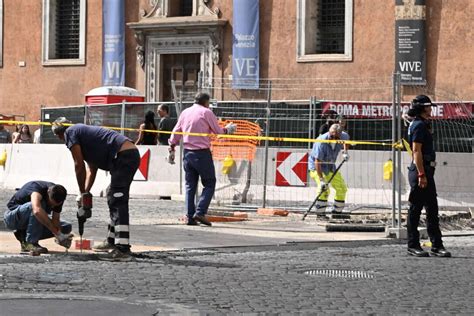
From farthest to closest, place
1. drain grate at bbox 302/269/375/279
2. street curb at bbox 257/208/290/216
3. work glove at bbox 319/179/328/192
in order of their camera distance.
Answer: street curb at bbox 257/208/290/216 < work glove at bbox 319/179/328/192 < drain grate at bbox 302/269/375/279

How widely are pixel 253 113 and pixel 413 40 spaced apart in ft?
35.4

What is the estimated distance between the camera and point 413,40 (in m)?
33.0

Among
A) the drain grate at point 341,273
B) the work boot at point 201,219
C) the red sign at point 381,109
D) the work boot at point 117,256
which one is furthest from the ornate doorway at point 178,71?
the drain grate at point 341,273

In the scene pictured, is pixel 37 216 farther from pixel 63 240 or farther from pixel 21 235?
pixel 21 235

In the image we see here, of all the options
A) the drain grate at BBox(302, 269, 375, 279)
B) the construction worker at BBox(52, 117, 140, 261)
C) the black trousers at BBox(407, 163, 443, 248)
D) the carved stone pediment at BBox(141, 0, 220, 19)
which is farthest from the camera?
the carved stone pediment at BBox(141, 0, 220, 19)

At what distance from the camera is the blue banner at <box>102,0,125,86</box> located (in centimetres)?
3828

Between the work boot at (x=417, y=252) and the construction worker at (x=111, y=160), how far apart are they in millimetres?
3202

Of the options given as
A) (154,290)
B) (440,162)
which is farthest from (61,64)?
(154,290)

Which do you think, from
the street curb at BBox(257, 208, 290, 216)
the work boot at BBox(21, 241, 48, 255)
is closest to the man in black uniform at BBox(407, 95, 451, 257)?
the work boot at BBox(21, 241, 48, 255)

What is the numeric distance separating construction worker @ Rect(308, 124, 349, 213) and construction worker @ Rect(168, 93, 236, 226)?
3068 millimetres

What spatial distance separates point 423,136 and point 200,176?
420 cm

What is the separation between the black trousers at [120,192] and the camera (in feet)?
41.1

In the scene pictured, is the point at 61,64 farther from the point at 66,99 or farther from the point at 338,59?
the point at 338,59

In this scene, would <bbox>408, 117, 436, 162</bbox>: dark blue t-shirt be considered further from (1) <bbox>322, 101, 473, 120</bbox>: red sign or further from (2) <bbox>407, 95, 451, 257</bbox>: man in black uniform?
(1) <bbox>322, 101, 473, 120</bbox>: red sign
